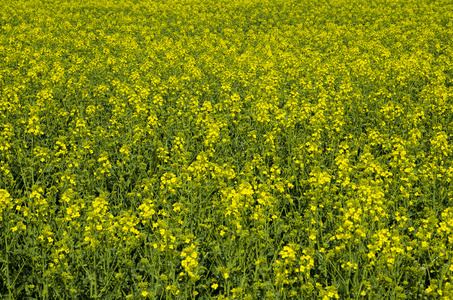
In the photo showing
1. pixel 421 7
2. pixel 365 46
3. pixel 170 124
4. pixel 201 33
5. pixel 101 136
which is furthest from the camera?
pixel 421 7

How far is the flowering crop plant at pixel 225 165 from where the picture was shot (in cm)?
556

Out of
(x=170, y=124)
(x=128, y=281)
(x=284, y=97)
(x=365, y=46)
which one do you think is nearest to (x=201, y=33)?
(x=365, y=46)

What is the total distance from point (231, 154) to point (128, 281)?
3964 millimetres

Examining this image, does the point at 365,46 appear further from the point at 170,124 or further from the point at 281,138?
the point at 170,124

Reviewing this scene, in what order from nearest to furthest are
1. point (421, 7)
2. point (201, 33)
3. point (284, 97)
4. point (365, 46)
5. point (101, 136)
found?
point (101, 136), point (284, 97), point (365, 46), point (201, 33), point (421, 7)

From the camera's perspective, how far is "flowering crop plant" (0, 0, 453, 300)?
5.56 metres

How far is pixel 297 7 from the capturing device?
2747 cm

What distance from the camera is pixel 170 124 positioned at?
9773 mm

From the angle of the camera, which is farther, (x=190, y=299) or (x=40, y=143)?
(x=40, y=143)

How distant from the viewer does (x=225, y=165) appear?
24.1 feet

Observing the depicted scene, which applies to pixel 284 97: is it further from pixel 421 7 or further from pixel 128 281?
pixel 421 7

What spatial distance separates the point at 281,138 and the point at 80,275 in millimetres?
5466

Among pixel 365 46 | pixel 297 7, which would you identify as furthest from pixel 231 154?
pixel 297 7

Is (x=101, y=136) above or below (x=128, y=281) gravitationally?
above
